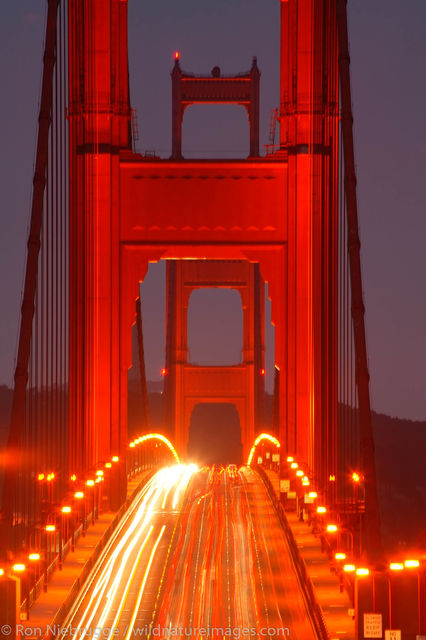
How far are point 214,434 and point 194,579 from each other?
90.4 m

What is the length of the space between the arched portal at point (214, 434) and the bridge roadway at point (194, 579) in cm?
7653

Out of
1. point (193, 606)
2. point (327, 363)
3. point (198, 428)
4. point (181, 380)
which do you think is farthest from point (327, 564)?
point (198, 428)

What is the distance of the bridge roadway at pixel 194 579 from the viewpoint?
54.3 feet

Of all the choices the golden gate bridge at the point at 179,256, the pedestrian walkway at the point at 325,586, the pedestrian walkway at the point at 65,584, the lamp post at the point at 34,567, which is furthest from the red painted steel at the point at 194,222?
the lamp post at the point at 34,567

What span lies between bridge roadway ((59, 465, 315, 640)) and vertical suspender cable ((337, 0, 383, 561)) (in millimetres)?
1465

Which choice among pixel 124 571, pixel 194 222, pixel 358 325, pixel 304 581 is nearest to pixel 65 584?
pixel 124 571

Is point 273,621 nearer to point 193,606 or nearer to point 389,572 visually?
point 193,606

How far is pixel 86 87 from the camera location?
2708cm

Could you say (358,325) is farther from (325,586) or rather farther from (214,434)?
(214,434)

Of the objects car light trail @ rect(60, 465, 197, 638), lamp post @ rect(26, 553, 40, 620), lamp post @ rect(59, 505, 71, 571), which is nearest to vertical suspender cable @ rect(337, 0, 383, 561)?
car light trail @ rect(60, 465, 197, 638)

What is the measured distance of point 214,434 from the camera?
110 meters

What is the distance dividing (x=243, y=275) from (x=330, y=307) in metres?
37.0

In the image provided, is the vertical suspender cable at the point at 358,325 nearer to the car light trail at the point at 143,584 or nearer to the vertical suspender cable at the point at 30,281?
the car light trail at the point at 143,584

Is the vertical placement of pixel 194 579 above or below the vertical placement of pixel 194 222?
below
